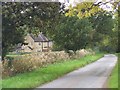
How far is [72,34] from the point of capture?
51.0 meters

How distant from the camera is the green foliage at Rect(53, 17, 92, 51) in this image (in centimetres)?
4903

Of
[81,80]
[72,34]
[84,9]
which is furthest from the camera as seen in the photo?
[72,34]

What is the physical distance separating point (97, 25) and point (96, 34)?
454 cm

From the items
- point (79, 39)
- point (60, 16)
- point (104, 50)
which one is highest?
point (60, 16)

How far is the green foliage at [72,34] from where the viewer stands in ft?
161

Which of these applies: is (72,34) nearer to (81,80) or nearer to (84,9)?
(81,80)

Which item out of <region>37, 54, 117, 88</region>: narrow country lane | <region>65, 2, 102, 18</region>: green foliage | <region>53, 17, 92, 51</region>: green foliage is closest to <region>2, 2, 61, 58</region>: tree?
<region>37, 54, 117, 88</region>: narrow country lane

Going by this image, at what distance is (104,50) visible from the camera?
115562 mm

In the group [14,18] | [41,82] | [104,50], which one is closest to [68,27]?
[14,18]

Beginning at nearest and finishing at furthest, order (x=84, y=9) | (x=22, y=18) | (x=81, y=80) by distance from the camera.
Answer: (x=84, y=9), (x=81, y=80), (x=22, y=18)

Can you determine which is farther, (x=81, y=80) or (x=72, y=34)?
(x=72, y=34)

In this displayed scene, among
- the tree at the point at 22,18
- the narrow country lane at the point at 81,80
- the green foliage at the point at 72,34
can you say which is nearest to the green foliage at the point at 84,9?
the narrow country lane at the point at 81,80

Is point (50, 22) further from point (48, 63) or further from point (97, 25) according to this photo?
point (97, 25)

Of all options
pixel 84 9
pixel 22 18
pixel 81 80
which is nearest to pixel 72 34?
pixel 22 18
